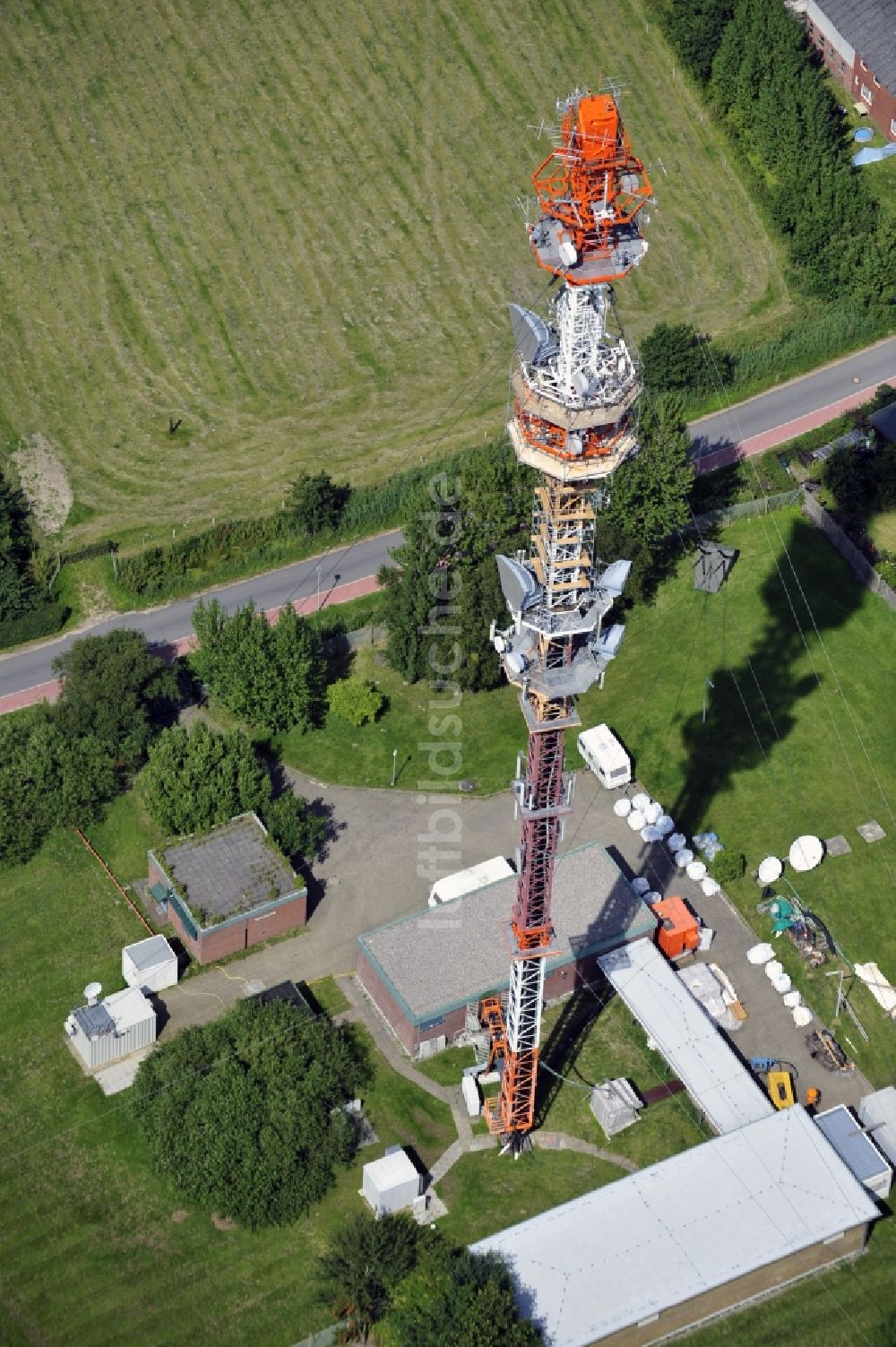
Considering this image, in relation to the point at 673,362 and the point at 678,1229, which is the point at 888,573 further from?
the point at 678,1229

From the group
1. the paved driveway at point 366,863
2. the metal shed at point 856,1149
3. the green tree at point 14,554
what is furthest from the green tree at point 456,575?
the metal shed at point 856,1149

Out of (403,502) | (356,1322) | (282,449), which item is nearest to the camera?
(356,1322)

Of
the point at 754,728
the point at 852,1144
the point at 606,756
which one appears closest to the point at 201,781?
the point at 606,756

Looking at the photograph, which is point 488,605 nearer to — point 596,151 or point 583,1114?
point 583,1114

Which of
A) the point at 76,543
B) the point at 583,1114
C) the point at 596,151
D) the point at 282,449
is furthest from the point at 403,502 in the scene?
the point at 596,151

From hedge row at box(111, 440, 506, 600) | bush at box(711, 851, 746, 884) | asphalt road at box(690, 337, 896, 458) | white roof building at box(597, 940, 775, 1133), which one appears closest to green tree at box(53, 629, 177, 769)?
hedge row at box(111, 440, 506, 600)

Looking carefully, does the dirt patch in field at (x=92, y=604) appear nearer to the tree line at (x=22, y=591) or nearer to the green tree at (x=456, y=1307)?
the tree line at (x=22, y=591)
